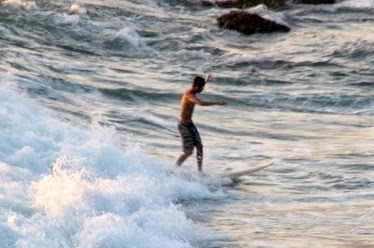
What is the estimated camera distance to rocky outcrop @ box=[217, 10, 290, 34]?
30531 millimetres

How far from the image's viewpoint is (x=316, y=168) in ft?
57.2

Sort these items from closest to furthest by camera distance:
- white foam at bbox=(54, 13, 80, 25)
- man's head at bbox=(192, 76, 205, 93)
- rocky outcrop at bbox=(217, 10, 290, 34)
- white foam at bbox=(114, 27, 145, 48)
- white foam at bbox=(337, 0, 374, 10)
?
man's head at bbox=(192, 76, 205, 93) < white foam at bbox=(114, 27, 145, 48) < white foam at bbox=(54, 13, 80, 25) < rocky outcrop at bbox=(217, 10, 290, 34) < white foam at bbox=(337, 0, 374, 10)


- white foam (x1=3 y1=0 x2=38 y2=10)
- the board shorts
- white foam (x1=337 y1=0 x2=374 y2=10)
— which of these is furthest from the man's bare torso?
white foam (x1=337 y1=0 x2=374 y2=10)

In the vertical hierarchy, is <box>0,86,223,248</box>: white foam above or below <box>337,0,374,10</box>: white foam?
above

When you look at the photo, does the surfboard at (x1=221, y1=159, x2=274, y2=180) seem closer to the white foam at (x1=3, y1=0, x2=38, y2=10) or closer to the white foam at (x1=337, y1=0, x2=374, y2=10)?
the white foam at (x1=3, y1=0, x2=38, y2=10)

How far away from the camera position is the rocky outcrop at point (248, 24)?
100ft

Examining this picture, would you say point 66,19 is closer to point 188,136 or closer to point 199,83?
point 188,136

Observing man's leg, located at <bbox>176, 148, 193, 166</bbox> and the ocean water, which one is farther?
man's leg, located at <bbox>176, 148, 193, 166</bbox>

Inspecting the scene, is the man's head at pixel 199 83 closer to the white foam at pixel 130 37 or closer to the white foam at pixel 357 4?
the white foam at pixel 130 37

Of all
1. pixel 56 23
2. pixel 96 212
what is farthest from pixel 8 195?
pixel 56 23

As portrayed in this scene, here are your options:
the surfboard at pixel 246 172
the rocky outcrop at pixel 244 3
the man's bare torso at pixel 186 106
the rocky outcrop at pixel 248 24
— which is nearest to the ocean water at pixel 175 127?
the surfboard at pixel 246 172

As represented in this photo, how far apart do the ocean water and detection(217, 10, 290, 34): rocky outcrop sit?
0.31 meters

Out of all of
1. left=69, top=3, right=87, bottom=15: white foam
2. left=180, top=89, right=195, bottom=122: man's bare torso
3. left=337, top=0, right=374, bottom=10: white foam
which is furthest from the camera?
left=337, top=0, right=374, bottom=10: white foam

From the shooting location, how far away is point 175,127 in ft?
67.1
